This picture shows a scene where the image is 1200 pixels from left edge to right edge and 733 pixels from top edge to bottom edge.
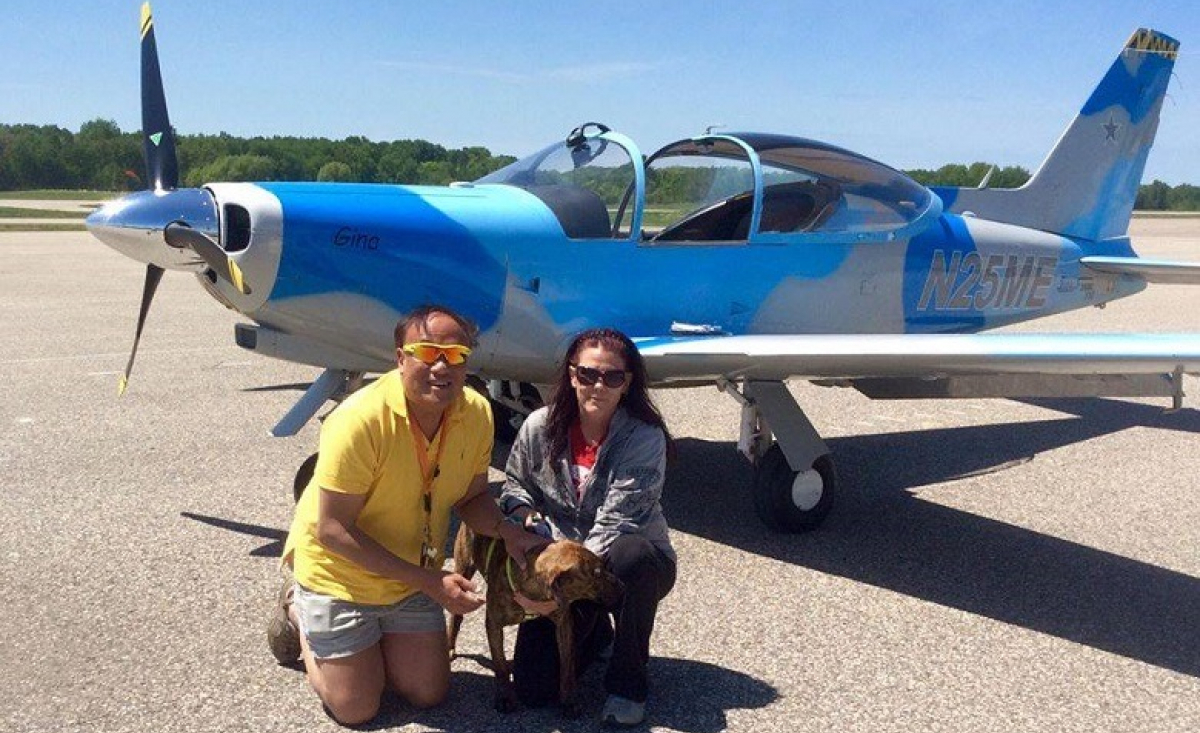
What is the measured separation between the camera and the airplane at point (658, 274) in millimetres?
4570

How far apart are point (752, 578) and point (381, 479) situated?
6.64 feet

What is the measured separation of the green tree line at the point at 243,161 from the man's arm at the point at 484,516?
3.07 m

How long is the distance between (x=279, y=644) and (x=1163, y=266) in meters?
7.45

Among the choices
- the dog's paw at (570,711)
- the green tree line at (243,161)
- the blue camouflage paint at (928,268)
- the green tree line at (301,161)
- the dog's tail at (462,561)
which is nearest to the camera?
the dog's paw at (570,711)

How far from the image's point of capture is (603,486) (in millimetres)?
3357

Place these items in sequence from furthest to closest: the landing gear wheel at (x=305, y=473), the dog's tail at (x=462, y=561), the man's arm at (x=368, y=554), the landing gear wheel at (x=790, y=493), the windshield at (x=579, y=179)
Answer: the windshield at (x=579, y=179)
the landing gear wheel at (x=790, y=493)
the landing gear wheel at (x=305, y=473)
the dog's tail at (x=462, y=561)
the man's arm at (x=368, y=554)

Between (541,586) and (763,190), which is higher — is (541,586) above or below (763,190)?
below

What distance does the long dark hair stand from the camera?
3389 mm

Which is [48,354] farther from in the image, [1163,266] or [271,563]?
[1163,266]

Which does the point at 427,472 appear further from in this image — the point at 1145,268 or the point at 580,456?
the point at 1145,268

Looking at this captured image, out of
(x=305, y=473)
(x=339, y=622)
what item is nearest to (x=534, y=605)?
(x=339, y=622)

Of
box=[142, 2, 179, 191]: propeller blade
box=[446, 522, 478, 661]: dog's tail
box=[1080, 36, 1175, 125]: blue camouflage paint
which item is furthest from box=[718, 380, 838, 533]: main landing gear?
box=[1080, 36, 1175, 125]: blue camouflage paint

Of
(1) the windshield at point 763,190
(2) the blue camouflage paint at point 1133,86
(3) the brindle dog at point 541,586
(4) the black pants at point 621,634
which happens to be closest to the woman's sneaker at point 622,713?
(4) the black pants at point 621,634

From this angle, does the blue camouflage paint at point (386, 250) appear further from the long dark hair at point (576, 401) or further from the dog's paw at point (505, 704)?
the dog's paw at point (505, 704)
